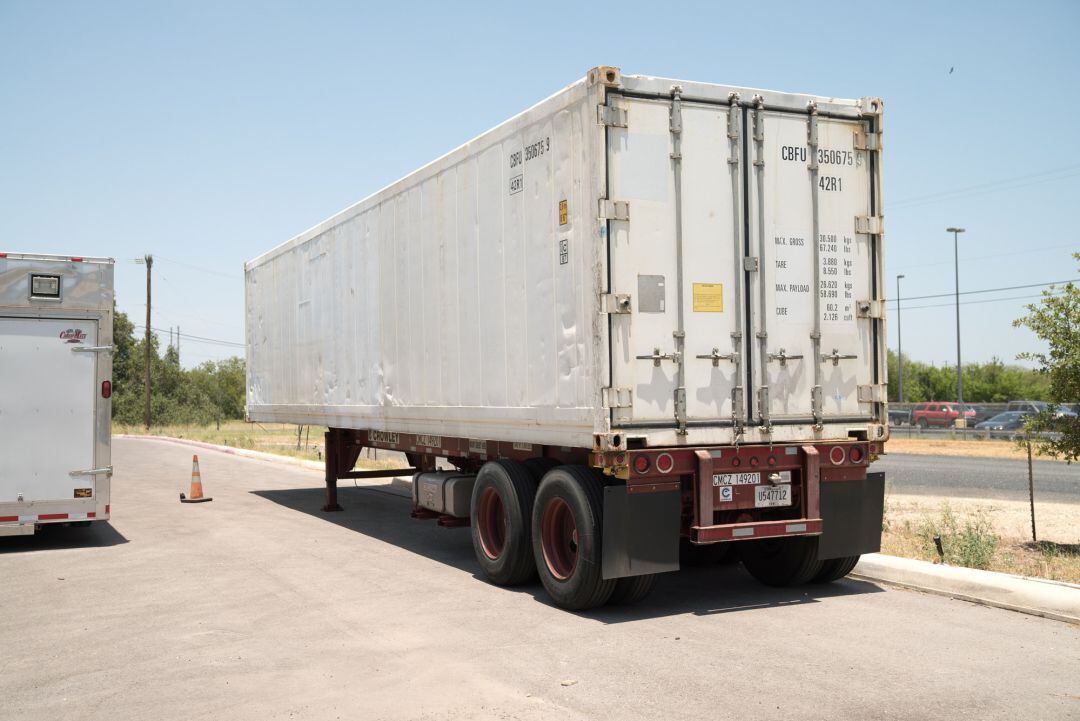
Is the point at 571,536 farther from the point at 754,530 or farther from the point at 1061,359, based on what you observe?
the point at 1061,359

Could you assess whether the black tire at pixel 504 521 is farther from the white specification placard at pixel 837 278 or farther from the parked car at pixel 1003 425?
the parked car at pixel 1003 425

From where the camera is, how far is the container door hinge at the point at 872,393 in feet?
28.1

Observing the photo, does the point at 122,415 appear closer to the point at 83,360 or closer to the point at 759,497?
the point at 83,360

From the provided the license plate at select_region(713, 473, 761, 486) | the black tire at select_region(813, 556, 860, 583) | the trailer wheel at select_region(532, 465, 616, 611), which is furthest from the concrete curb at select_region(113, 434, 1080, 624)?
the trailer wheel at select_region(532, 465, 616, 611)

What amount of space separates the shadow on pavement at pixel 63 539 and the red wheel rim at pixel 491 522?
5230 mm

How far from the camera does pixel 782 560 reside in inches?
345

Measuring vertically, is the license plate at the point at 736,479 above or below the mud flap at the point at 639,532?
above

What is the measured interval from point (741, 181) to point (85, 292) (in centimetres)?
799

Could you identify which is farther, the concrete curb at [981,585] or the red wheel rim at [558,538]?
the red wheel rim at [558,538]

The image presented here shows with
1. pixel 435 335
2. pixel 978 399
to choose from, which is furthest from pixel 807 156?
pixel 978 399

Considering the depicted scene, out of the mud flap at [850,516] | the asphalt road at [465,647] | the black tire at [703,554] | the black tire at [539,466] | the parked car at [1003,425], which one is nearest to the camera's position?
the asphalt road at [465,647]

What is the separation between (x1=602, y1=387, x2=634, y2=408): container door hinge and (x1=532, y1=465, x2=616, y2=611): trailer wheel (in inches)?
27.4

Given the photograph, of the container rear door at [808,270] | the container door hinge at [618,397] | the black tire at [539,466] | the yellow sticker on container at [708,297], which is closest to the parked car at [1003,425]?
the container rear door at [808,270]

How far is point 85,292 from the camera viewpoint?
11609 mm
